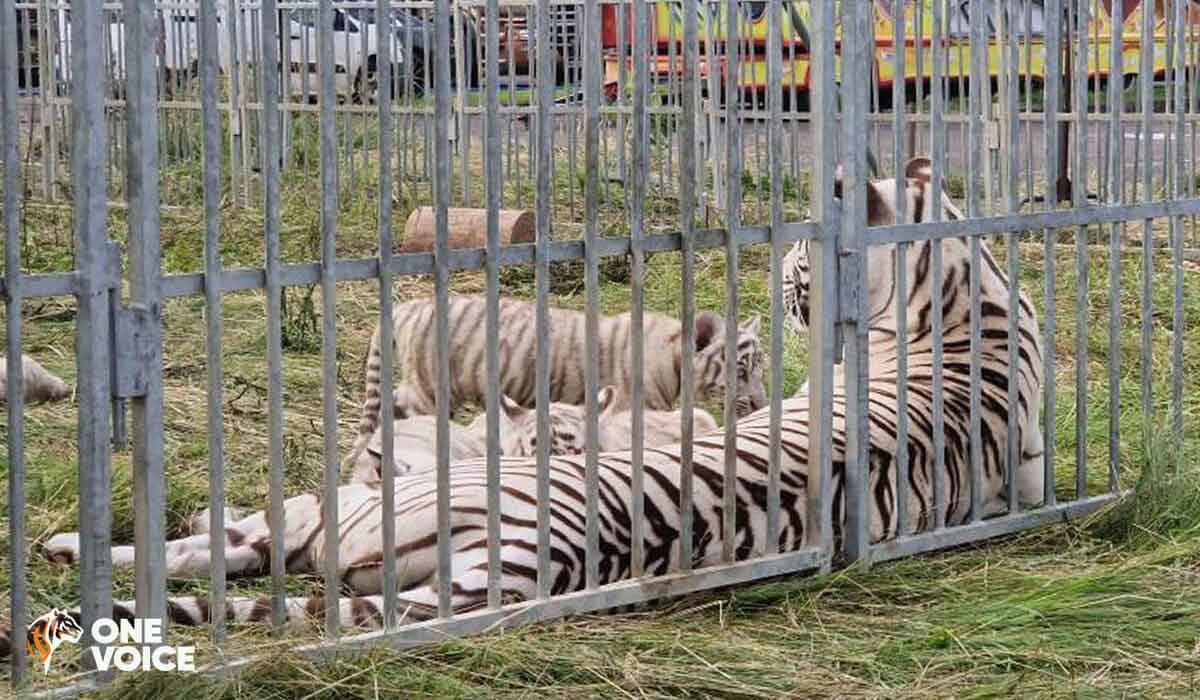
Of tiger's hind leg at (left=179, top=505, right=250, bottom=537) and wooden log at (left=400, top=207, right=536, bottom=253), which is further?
A: wooden log at (left=400, top=207, right=536, bottom=253)

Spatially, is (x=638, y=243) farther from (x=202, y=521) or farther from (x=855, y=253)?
(x=202, y=521)

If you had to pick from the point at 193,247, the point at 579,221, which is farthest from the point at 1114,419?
the point at 579,221

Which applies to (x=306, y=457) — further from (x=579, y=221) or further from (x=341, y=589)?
(x=579, y=221)

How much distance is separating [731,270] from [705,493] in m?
0.66

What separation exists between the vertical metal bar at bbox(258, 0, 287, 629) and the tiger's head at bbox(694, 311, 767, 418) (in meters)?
3.33

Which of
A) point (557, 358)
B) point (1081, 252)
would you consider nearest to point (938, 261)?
point (1081, 252)

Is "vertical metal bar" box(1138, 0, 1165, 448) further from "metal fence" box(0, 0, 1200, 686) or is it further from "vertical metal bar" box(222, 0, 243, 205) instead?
"vertical metal bar" box(222, 0, 243, 205)

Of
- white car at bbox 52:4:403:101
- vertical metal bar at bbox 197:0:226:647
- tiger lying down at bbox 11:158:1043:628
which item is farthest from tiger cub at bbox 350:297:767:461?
white car at bbox 52:4:403:101

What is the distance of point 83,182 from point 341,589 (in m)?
1.52

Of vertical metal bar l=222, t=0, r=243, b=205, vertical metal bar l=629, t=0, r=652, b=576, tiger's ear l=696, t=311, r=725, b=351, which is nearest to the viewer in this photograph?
vertical metal bar l=629, t=0, r=652, b=576

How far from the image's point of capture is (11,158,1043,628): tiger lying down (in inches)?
200

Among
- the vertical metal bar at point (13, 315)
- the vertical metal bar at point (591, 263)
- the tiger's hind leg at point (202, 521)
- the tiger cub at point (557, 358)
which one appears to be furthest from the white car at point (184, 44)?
the vertical metal bar at point (13, 315)

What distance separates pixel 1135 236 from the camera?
13.1 meters

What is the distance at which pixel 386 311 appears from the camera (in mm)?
4527
